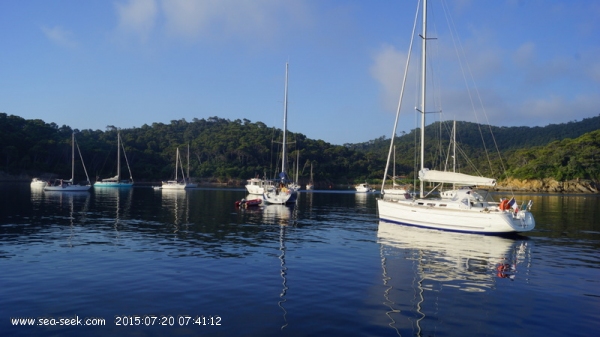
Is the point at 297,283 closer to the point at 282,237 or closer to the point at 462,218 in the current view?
the point at 282,237

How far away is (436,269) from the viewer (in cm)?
1692

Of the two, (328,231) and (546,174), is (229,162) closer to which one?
(546,174)

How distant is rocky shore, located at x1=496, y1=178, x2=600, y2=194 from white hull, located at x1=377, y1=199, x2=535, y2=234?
299 feet

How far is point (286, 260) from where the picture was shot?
18266mm

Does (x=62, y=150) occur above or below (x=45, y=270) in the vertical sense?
above

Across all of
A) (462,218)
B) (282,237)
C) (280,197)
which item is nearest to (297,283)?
(282,237)

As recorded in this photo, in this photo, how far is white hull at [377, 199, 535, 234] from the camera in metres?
25.9

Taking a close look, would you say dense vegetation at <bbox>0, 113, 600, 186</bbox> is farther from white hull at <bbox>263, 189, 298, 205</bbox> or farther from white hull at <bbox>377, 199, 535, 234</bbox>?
white hull at <bbox>377, 199, 535, 234</bbox>

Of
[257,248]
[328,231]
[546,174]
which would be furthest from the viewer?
[546,174]

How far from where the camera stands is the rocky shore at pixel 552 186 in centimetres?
10994

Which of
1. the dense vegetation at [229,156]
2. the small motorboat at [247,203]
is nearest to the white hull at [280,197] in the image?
the small motorboat at [247,203]

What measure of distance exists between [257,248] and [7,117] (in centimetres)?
13391

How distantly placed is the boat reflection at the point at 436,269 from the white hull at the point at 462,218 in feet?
1.96

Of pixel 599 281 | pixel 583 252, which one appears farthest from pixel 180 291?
pixel 583 252
